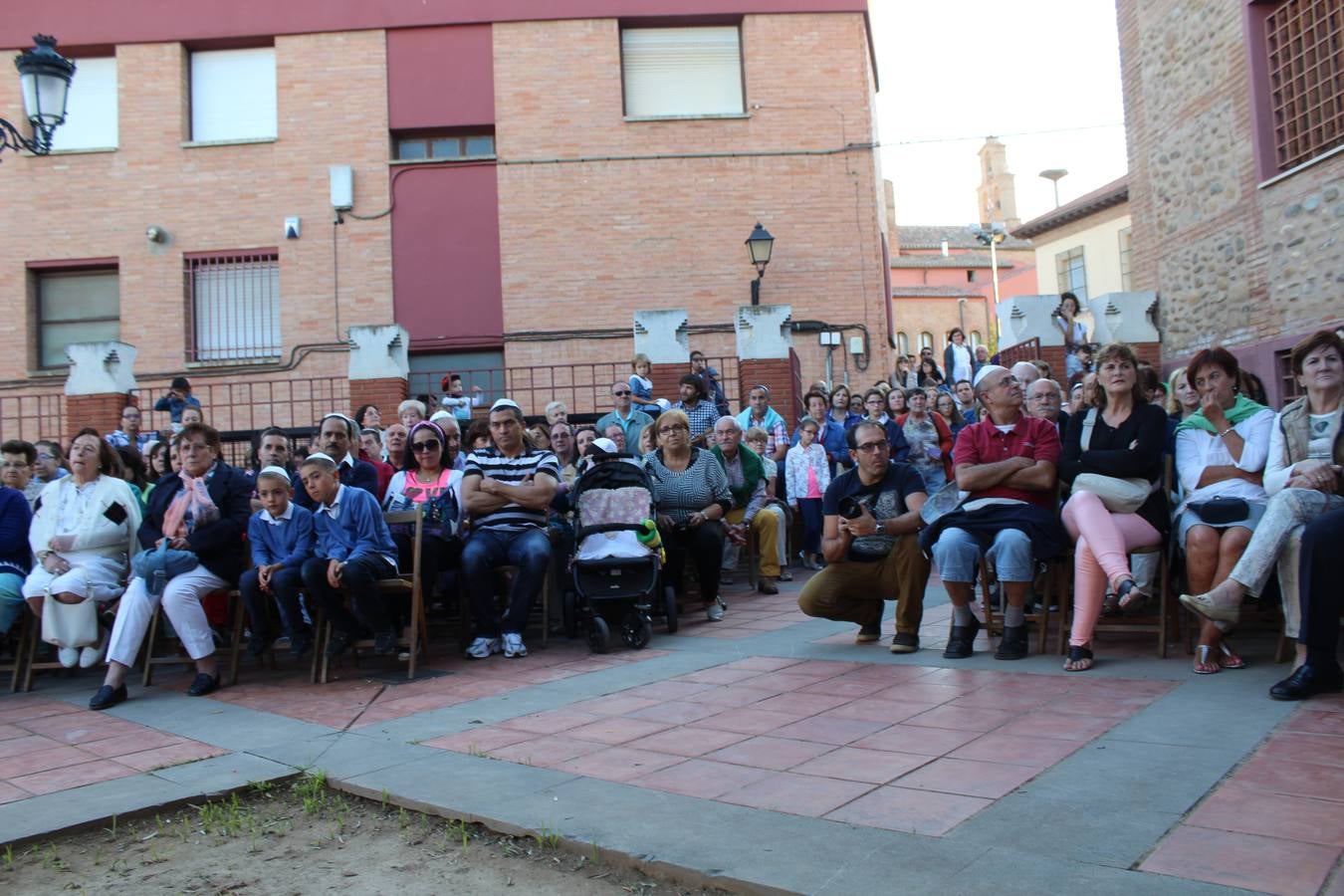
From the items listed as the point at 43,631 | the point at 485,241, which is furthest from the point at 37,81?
the point at 485,241

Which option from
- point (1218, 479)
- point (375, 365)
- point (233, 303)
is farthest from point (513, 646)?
point (233, 303)

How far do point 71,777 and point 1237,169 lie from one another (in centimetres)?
1334

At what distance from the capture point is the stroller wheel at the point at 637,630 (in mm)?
6867

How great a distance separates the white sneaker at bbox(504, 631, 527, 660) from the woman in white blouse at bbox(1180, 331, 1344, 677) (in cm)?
394

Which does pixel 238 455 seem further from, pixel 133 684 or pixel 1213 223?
pixel 1213 223

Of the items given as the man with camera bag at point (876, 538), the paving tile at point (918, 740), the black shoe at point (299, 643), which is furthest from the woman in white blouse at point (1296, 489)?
the black shoe at point (299, 643)

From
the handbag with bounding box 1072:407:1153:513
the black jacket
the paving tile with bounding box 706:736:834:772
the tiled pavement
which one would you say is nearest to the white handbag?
the tiled pavement

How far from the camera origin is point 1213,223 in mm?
13141

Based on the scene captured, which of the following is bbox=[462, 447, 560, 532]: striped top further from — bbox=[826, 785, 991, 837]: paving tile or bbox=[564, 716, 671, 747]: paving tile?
bbox=[826, 785, 991, 837]: paving tile

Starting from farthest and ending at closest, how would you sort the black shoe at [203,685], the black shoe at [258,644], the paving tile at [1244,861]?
the black shoe at [258,644], the black shoe at [203,685], the paving tile at [1244,861]

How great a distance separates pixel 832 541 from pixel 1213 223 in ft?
32.0

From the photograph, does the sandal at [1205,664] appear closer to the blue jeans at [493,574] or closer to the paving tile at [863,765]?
the paving tile at [863,765]

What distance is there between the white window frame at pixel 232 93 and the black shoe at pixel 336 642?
46.2ft

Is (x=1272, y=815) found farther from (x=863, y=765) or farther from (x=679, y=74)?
(x=679, y=74)
